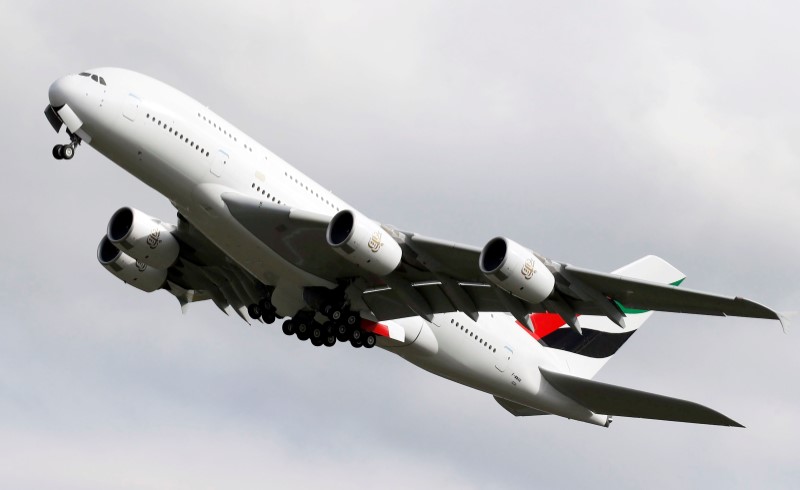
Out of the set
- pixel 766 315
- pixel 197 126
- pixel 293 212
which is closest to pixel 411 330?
pixel 293 212

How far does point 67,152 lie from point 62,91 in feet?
4.52

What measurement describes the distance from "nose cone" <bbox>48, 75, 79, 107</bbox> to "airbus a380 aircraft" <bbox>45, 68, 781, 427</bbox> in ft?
0.12

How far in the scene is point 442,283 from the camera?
30438 millimetres

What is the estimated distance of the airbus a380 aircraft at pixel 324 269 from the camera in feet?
94.2

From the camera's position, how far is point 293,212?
29.7m

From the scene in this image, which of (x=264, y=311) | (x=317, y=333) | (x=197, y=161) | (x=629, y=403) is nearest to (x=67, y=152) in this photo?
(x=197, y=161)

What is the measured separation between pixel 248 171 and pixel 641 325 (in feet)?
52.0

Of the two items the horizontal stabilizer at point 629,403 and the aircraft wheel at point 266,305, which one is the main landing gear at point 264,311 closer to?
the aircraft wheel at point 266,305

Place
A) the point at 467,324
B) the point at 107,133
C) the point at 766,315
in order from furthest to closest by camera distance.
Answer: the point at 467,324
the point at 107,133
the point at 766,315

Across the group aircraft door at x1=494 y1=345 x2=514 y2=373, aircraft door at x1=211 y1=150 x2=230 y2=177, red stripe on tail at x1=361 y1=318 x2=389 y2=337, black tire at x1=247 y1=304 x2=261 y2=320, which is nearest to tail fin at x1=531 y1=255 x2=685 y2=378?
aircraft door at x1=494 y1=345 x2=514 y2=373

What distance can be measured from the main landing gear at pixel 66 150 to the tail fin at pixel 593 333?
14.7m

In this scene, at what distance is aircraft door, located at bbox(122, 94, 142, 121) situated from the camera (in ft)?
94.9

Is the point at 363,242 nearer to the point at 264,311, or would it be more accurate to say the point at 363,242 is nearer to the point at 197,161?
the point at 197,161

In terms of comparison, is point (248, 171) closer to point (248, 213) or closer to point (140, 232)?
point (248, 213)
